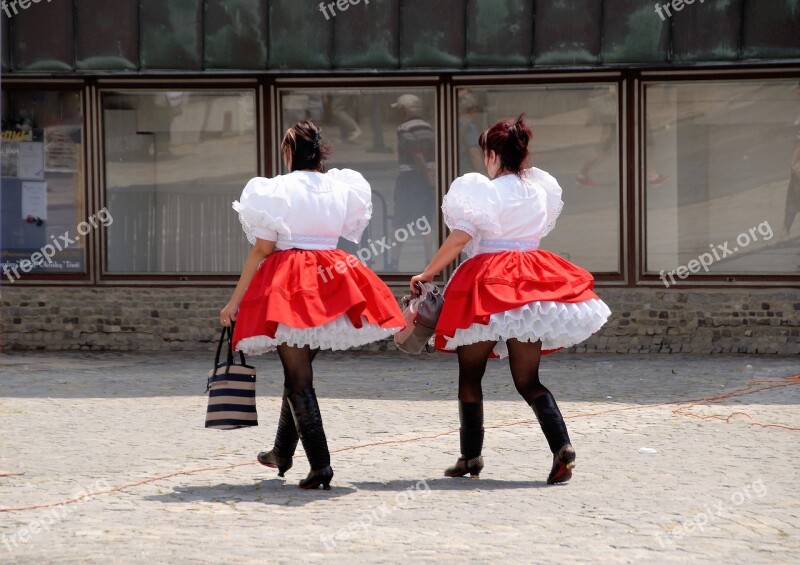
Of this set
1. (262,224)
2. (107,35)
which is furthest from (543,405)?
(107,35)

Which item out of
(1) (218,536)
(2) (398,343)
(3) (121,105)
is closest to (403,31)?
(3) (121,105)

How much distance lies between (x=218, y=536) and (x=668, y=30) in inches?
360

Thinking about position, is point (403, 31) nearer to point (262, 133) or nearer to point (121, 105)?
point (262, 133)

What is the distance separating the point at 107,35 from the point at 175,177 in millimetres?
1750

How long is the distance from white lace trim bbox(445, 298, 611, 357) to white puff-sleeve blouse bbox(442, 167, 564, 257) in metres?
0.43

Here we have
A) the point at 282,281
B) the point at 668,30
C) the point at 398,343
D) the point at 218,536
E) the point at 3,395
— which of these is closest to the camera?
the point at 218,536

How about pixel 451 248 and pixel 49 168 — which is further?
pixel 49 168

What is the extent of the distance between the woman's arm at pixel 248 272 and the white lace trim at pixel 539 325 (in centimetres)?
110

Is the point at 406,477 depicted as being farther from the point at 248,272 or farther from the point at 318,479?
A: the point at 248,272

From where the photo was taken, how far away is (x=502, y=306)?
281 inches

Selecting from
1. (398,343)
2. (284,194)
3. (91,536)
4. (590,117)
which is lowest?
(91,536)

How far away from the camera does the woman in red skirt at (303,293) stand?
23.2ft

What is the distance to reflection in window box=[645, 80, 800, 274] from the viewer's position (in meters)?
14.4

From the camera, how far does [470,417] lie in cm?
759
